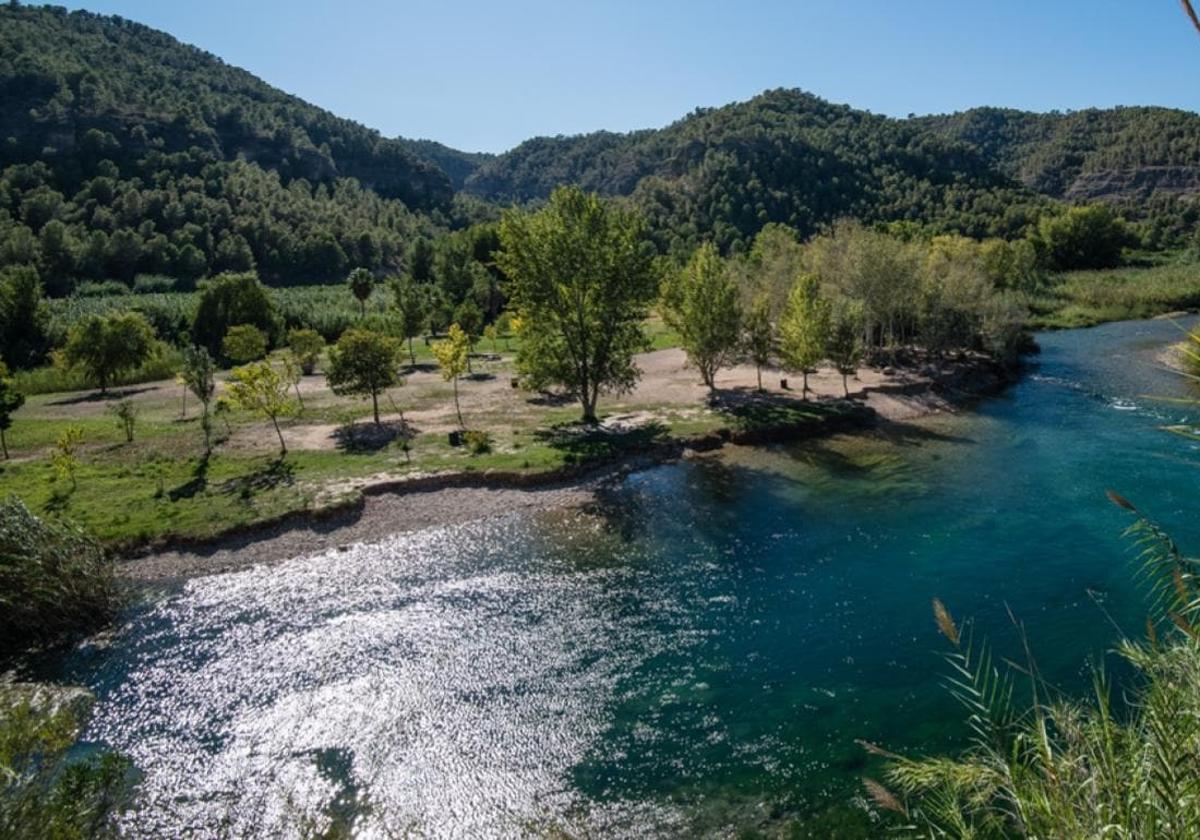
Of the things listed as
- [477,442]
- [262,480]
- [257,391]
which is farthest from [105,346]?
[477,442]

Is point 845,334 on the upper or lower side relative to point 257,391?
upper

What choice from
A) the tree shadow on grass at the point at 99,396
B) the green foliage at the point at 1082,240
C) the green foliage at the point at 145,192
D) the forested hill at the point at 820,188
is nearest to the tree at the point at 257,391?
the tree shadow on grass at the point at 99,396

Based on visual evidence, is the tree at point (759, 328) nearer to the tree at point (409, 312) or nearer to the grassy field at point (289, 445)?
the grassy field at point (289, 445)

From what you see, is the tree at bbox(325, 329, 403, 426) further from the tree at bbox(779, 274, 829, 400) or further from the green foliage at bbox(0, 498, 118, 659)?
the tree at bbox(779, 274, 829, 400)

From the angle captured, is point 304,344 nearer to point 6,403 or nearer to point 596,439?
point 6,403

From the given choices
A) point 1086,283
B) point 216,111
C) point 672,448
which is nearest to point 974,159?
point 1086,283

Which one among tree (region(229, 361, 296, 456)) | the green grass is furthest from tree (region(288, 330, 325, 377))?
the green grass

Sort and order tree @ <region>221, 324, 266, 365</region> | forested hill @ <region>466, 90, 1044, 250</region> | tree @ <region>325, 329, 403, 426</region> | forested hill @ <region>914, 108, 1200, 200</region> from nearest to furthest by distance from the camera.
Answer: tree @ <region>325, 329, 403, 426</region> < tree @ <region>221, 324, 266, 365</region> < forested hill @ <region>466, 90, 1044, 250</region> < forested hill @ <region>914, 108, 1200, 200</region>
